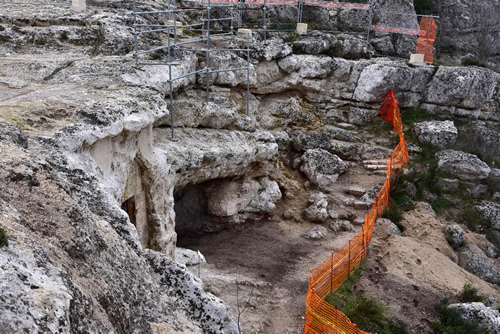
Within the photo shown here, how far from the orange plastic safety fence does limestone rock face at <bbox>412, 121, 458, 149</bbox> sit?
0.82 m

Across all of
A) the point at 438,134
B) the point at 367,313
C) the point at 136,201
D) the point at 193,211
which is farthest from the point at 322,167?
the point at 136,201

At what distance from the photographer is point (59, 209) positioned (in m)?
4.27

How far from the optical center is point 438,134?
18922 mm

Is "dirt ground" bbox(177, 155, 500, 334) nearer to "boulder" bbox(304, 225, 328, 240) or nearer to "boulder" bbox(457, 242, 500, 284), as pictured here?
"boulder" bbox(304, 225, 328, 240)

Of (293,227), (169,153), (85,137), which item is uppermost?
(85,137)

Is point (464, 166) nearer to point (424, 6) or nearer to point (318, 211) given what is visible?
point (318, 211)

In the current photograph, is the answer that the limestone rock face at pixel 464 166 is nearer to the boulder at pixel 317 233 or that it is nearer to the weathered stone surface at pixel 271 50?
the boulder at pixel 317 233

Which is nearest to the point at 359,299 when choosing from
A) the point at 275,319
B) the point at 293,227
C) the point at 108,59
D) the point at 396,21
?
the point at 275,319

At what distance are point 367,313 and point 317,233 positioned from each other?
4.27 metres

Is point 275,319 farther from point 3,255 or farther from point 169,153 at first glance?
point 3,255

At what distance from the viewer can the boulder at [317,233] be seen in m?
14.8

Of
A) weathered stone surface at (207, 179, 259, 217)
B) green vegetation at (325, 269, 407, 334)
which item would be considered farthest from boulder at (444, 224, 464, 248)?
weathered stone surface at (207, 179, 259, 217)

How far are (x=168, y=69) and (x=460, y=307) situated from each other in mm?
9288

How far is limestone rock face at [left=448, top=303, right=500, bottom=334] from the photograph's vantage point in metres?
10.8
